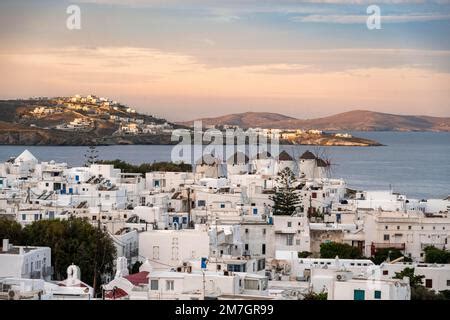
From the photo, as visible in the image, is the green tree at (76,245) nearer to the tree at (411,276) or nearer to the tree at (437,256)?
the tree at (411,276)

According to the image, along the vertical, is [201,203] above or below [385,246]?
above

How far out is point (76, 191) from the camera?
16.1 metres

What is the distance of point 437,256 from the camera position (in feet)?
36.6

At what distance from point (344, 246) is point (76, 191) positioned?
587 cm

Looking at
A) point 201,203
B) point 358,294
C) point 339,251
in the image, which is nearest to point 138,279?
point 358,294

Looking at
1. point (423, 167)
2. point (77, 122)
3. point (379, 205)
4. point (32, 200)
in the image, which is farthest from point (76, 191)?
point (77, 122)

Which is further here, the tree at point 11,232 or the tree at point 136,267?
the tree at point 11,232

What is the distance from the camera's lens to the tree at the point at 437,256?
11.0 m

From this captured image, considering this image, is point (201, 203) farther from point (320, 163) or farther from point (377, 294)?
point (377, 294)

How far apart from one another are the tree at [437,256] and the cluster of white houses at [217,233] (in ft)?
0.85

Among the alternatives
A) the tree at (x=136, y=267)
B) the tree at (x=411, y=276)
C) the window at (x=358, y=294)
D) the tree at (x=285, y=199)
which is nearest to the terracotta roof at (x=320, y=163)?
the tree at (x=285, y=199)

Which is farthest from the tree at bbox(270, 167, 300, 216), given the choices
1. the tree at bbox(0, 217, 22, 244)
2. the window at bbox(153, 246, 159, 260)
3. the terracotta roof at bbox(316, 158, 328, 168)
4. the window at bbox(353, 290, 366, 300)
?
the window at bbox(353, 290, 366, 300)

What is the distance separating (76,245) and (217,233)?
5.56 feet
